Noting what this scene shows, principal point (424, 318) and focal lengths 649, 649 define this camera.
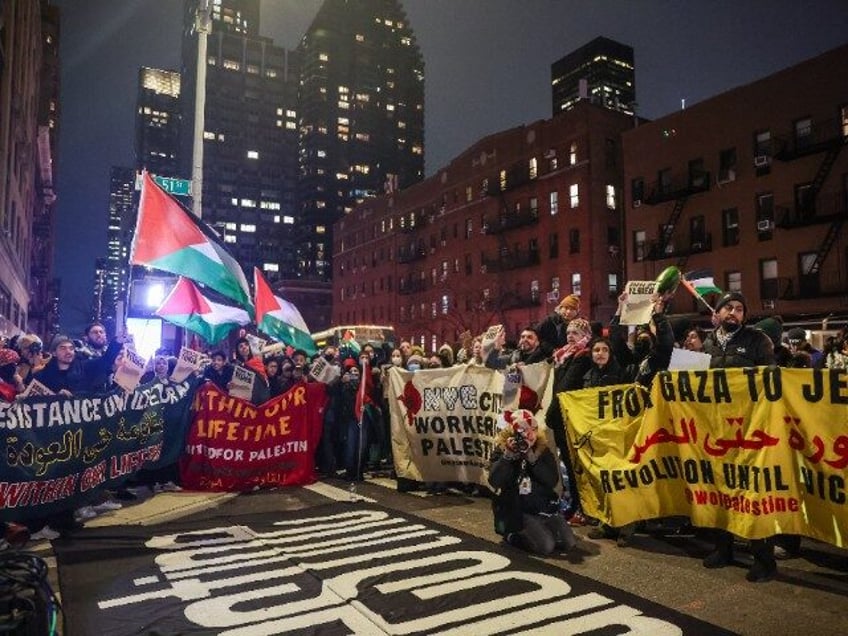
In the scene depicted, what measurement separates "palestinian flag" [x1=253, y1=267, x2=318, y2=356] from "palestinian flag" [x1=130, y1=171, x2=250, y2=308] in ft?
6.72

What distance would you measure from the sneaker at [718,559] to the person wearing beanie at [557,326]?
348cm

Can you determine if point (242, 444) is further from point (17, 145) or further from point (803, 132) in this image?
point (803, 132)

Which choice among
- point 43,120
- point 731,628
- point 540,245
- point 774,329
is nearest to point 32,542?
point 731,628

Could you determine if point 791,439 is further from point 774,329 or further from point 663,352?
point 774,329

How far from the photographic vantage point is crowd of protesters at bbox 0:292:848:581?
6250 mm

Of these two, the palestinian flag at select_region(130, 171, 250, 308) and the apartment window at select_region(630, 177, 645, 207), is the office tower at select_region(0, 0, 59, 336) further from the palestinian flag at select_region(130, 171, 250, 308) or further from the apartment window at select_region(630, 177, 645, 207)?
the apartment window at select_region(630, 177, 645, 207)

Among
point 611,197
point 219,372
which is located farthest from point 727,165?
point 219,372

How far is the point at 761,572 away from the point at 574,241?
38564 mm

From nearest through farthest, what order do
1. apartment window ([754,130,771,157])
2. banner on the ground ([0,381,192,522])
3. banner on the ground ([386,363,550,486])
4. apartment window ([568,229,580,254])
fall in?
banner on the ground ([0,381,192,522]) < banner on the ground ([386,363,550,486]) < apartment window ([754,130,771,157]) < apartment window ([568,229,580,254])

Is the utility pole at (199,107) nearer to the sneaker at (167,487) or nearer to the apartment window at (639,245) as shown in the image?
the sneaker at (167,487)

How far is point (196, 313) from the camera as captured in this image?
13.1 metres

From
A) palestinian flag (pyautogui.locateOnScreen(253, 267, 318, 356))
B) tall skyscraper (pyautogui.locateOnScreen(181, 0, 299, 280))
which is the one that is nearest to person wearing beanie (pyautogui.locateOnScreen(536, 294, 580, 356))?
palestinian flag (pyautogui.locateOnScreen(253, 267, 318, 356))

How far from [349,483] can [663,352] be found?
553 cm

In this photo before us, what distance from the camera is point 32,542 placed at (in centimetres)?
677
